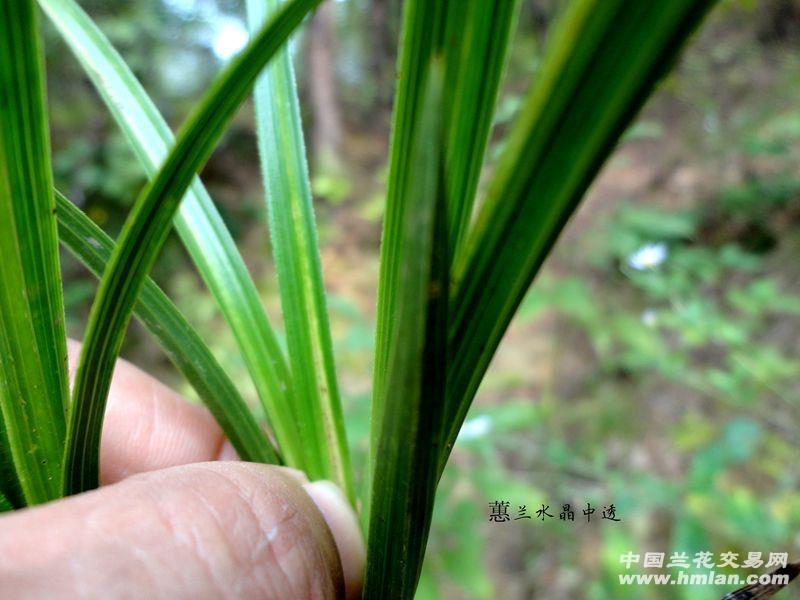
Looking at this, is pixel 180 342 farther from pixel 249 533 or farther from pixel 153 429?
pixel 153 429

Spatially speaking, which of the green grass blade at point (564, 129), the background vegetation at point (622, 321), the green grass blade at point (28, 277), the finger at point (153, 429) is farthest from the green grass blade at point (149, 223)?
the background vegetation at point (622, 321)

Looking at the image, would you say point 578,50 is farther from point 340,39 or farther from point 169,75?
point 340,39

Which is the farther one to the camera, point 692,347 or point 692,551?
point 692,347

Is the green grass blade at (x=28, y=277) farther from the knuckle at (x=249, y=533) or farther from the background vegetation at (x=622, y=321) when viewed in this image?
the background vegetation at (x=622, y=321)

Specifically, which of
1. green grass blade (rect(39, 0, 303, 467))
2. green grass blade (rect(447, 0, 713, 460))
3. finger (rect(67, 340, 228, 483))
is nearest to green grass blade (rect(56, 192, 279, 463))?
green grass blade (rect(39, 0, 303, 467))

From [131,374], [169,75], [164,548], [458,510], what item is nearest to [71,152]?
→ [169,75]

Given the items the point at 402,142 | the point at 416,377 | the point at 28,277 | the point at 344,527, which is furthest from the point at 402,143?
the point at 344,527

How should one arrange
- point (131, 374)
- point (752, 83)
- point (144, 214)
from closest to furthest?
point (144, 214)
point (131, 374)
point (752, 83)

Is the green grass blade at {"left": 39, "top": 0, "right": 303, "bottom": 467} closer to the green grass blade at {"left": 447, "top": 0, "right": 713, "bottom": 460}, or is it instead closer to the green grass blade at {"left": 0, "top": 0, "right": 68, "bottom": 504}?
the green grass blade at {"left": 0, "top": 0, "right": 68, "bottom": 504}

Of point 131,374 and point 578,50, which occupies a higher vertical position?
point 578,50
